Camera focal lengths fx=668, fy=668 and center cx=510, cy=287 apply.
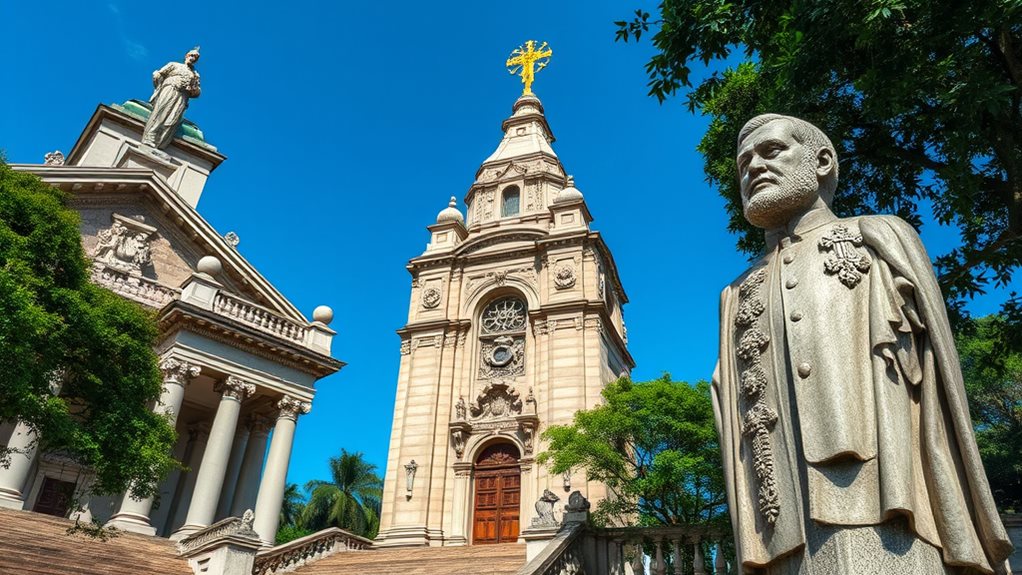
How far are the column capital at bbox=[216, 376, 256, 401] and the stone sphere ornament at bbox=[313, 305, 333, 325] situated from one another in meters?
3.97

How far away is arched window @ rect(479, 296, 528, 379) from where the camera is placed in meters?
27.9

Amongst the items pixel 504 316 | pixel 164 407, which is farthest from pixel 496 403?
pixel 164 407

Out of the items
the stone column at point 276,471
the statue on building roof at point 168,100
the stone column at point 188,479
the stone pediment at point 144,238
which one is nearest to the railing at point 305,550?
the stone column at point 276,471

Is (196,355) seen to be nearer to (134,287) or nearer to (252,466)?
(134,287)

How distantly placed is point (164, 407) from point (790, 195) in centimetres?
1860

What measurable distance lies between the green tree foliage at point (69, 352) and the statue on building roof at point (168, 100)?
19.3 m

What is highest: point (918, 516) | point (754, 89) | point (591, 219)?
point (591, 219)

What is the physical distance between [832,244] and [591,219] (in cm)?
2861

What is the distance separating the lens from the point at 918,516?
2834 mm

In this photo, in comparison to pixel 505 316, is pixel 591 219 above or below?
above

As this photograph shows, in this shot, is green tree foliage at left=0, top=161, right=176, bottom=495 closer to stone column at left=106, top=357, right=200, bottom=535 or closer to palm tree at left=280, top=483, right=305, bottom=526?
stone column at left=106, top=357, right=200, bottom=535

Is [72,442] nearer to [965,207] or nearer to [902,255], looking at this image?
[902,255]

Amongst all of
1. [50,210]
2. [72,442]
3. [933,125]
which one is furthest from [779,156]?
[50,210]

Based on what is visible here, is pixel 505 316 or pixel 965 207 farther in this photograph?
pixel 505 316
